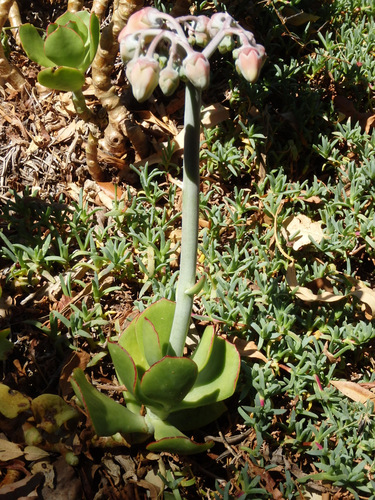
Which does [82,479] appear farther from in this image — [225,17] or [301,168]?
[301,168]

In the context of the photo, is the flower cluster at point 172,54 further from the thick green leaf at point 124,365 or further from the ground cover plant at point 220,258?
the thick green leaf at point 124,365

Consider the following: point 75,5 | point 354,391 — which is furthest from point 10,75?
point 354,391

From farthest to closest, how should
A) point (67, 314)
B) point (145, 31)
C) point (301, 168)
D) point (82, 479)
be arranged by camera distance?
point (301, 168), point (67, 314), point (82, 479), point (145, 31)

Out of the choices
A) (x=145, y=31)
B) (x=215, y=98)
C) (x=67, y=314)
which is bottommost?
(x=67, y=314)

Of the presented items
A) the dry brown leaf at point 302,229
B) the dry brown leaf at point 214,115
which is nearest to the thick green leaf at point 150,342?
the dry brown leaf at point 302,229

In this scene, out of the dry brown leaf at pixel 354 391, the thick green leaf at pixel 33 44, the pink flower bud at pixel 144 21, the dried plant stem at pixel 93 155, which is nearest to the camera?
the pink flower bud at pixel 144 21

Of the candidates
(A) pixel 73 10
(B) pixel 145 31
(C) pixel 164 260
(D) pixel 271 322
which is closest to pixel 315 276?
(D) pixel 271 322
